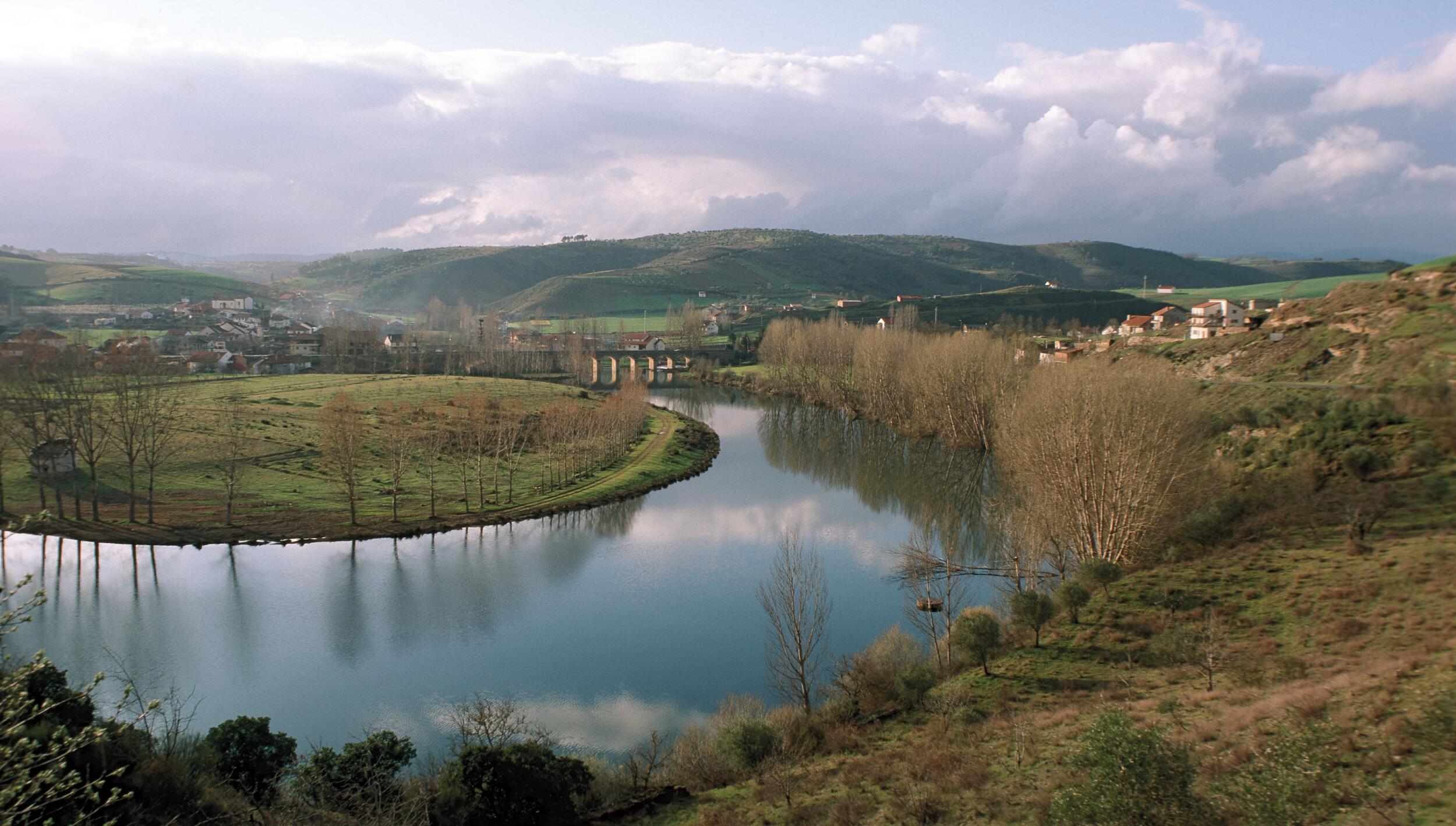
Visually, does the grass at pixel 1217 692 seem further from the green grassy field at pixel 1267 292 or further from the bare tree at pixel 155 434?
the green grassy field at pixel 1267 292

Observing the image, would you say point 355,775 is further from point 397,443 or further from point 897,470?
point 897,470

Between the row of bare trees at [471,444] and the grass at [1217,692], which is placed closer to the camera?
the grass at [1217,692]

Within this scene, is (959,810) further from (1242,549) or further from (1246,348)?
(1246,348)

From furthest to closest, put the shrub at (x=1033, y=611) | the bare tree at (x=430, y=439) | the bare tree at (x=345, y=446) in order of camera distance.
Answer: the bare tree at (x=430, y=439) < the bare tree at (x=345, y=446) < the shrub at (x=1033, y=611)

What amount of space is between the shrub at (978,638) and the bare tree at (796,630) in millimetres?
2880

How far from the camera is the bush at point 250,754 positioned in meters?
11.4

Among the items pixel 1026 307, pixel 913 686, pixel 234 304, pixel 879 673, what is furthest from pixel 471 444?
pixel 1026 307

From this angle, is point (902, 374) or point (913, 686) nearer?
point (913, 686)

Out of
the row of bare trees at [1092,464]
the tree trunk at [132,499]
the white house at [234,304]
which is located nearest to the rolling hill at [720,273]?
the white house at [234,304]

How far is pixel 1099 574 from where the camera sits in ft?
58.2

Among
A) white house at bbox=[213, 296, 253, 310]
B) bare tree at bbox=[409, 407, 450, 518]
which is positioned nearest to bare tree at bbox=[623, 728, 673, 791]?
bare tree at bbox=[409, 407, 450, 518]

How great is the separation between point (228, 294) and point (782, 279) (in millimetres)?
97521

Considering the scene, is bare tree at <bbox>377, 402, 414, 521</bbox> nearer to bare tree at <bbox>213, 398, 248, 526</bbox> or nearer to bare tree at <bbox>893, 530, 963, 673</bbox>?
bare tree at <bbox>213, 398, 248, 526</bbox>

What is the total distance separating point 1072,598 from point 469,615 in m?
15.2
